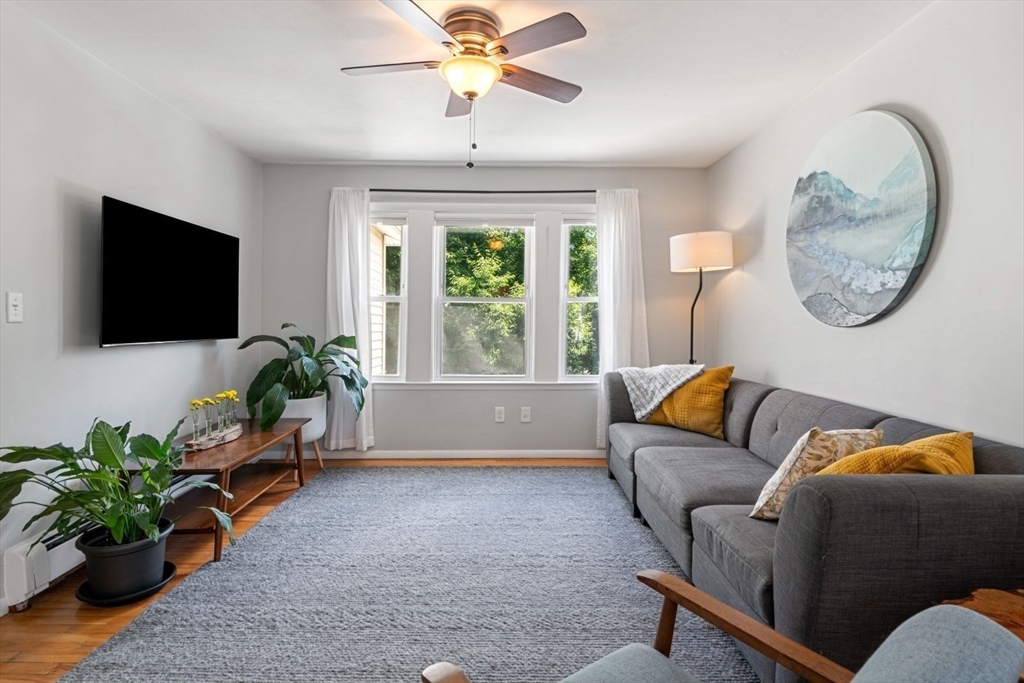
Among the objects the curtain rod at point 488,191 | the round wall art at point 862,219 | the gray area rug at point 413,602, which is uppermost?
the curtain rod at point 488,191

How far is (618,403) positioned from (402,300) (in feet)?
6.41

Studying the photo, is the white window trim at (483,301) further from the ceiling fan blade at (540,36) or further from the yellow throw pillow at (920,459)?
the yellow throw pillow at (920,459)

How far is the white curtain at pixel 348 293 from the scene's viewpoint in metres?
4.04

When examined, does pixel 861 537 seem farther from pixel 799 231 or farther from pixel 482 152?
pixel 482 152

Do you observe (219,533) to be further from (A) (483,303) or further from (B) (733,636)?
(A) (483,303)

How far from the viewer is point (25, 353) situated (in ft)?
6.91

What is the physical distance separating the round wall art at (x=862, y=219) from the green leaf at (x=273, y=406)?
316 cm

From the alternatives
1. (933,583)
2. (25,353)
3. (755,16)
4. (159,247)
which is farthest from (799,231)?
(25,353)

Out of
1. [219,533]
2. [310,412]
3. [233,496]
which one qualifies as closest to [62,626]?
[219,533]

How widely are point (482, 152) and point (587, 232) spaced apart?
111 cm

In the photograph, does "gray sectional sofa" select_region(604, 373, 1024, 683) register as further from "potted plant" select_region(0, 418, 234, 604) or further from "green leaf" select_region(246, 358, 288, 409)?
"green leaf" select_region(246, 358, 288, 409)

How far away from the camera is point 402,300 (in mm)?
4219

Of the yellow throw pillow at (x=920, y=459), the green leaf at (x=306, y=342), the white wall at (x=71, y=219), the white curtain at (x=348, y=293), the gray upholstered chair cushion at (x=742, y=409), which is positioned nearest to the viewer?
the yellow throw pillow at (x=920, y=459)

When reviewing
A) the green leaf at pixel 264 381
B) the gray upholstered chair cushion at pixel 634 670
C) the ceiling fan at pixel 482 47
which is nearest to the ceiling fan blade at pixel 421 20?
the ceiling fan at pixel 482 47
